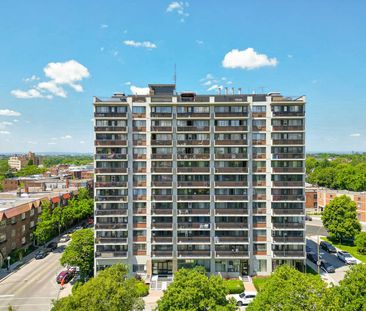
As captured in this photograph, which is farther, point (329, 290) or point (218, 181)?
point (218, 181)

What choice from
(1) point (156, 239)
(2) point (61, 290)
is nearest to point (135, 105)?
(1) point (156, 239)

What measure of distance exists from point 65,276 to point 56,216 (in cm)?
2696

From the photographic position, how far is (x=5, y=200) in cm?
8350

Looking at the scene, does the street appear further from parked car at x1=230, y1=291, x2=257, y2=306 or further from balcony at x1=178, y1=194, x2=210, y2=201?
parked car at x1=230, y1=291, x2=257, y2=306

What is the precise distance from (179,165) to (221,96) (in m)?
17.7

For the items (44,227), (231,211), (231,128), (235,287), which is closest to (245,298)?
(235,287)

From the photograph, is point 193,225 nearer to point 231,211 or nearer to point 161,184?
point 231,211

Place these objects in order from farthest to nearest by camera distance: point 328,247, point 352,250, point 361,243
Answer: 1. point 352,250
2. point 328,247
3. point 361,243

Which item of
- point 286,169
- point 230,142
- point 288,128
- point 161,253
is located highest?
point 288,128

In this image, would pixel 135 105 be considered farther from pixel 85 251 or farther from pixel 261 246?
pixel 261 246

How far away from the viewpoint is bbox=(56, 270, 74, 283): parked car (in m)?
52.8

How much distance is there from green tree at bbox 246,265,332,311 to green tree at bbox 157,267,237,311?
3728mm

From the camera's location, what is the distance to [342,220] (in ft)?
235

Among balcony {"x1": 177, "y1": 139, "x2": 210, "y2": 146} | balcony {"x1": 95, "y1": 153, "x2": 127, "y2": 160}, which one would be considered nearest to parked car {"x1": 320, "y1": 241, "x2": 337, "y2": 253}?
balcony {"x1": 177, "y1": 139, "x2": 210, "y2": 146}
